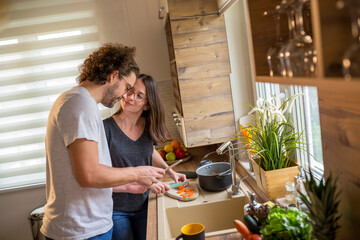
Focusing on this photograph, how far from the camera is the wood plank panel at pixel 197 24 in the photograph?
7.73ft

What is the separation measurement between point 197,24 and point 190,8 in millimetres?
115

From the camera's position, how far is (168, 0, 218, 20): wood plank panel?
2326mm

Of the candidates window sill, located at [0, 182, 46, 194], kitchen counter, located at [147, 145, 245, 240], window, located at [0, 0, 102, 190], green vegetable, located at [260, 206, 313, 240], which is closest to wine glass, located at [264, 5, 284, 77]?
green vegetable, located at [260, 206, 313, 240]

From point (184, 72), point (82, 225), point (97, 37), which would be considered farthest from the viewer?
point (97, 37)

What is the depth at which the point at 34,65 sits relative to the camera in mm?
3295

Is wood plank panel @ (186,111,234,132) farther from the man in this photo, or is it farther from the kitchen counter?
the man

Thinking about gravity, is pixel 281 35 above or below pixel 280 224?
above

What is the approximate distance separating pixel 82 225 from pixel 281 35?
1.16 metres

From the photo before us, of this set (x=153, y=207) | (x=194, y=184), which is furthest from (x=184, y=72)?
(x=153, y=207)

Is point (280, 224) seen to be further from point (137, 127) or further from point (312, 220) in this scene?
point (137, 127)

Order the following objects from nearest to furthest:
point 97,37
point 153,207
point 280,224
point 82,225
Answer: point 280,224
point 82,225
point 153,207
point 97,37

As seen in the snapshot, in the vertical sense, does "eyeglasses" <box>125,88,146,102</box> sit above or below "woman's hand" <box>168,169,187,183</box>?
above

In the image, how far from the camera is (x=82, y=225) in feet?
5.11

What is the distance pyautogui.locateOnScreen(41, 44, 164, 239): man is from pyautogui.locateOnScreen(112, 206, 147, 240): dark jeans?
35cm
